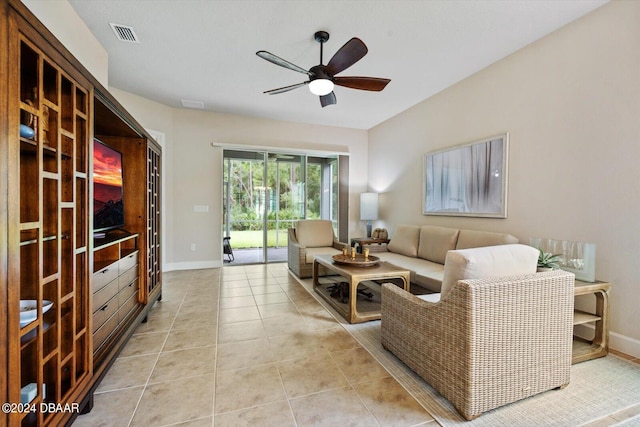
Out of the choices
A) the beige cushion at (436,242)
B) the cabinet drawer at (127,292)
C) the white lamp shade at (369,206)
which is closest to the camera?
the cabinet drawer at (127,292)

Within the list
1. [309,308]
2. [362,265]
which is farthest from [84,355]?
[362,265]

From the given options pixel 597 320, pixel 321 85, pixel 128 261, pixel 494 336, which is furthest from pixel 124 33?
pixel 597 320

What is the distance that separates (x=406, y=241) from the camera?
164 inches

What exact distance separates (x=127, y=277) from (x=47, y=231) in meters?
1.28

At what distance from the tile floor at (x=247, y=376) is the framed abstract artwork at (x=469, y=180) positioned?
7.41 ft

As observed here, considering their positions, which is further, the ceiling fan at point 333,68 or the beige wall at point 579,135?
the ceiling fan at point 333,68

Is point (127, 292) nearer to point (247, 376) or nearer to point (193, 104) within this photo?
point (247, 376)

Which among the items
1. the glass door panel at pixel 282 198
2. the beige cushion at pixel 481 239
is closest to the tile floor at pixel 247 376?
the beige cushion at pixel 481 239

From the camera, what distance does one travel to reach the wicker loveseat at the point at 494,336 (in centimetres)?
145

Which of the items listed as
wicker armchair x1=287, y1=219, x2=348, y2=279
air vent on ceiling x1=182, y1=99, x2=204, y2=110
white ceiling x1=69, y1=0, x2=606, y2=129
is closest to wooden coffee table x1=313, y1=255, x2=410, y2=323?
wicker armchair x1=287, y1=219, x2=348, y2=279

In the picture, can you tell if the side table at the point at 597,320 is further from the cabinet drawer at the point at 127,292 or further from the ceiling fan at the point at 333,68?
the cabinet drawer at the point at 127,292

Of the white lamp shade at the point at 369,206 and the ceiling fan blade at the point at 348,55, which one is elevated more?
the ceiling fan blade at the point at 348,55

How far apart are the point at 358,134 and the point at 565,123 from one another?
4.00 meters

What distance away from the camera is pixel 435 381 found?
1.68 meters
